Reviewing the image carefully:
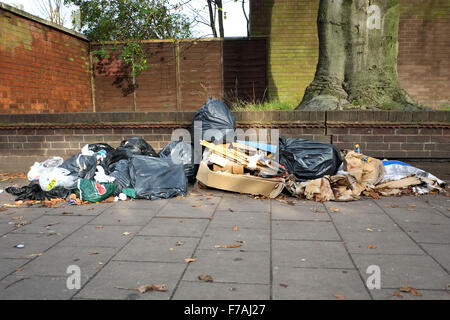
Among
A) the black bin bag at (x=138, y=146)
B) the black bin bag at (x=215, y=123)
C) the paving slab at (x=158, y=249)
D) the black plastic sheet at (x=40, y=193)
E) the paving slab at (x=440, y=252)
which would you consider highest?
the black bin bag at (x=215, y=123)

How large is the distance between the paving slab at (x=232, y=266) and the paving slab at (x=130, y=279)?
144 millimetres

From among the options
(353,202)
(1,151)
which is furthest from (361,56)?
(1,151)

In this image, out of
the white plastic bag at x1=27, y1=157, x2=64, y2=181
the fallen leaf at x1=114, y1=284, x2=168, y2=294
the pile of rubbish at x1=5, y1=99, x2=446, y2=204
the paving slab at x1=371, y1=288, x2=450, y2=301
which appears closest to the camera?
the paving slab at x1=371, y1=288, x2=450, y2=301

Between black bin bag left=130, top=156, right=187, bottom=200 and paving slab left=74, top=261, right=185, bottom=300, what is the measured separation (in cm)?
212

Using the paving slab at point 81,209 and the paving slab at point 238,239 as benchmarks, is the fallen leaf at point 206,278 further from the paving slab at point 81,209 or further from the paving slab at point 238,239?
the paving slab at point 81,209

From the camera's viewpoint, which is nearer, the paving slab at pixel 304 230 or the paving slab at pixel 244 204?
the paving slab at pixel 304 230

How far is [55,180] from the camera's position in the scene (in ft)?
16.8

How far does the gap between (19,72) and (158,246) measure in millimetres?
7474

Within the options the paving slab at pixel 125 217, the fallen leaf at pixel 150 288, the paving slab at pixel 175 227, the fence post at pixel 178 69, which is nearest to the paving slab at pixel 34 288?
the fallen leaf at pixel 150 288

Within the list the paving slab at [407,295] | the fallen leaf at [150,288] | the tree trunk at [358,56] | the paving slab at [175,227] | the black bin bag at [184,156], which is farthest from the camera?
the tree trunk at [358,56]

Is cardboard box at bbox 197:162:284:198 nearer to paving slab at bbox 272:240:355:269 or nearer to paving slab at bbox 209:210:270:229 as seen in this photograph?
paving slab at bbox 209:210:270:229

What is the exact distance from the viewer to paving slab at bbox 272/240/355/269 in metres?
2.90

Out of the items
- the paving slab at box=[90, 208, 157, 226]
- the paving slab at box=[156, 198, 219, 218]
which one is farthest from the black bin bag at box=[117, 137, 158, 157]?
the paving slab at box=[90, 208, 157, 226]

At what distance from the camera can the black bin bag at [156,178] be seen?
505 cm
